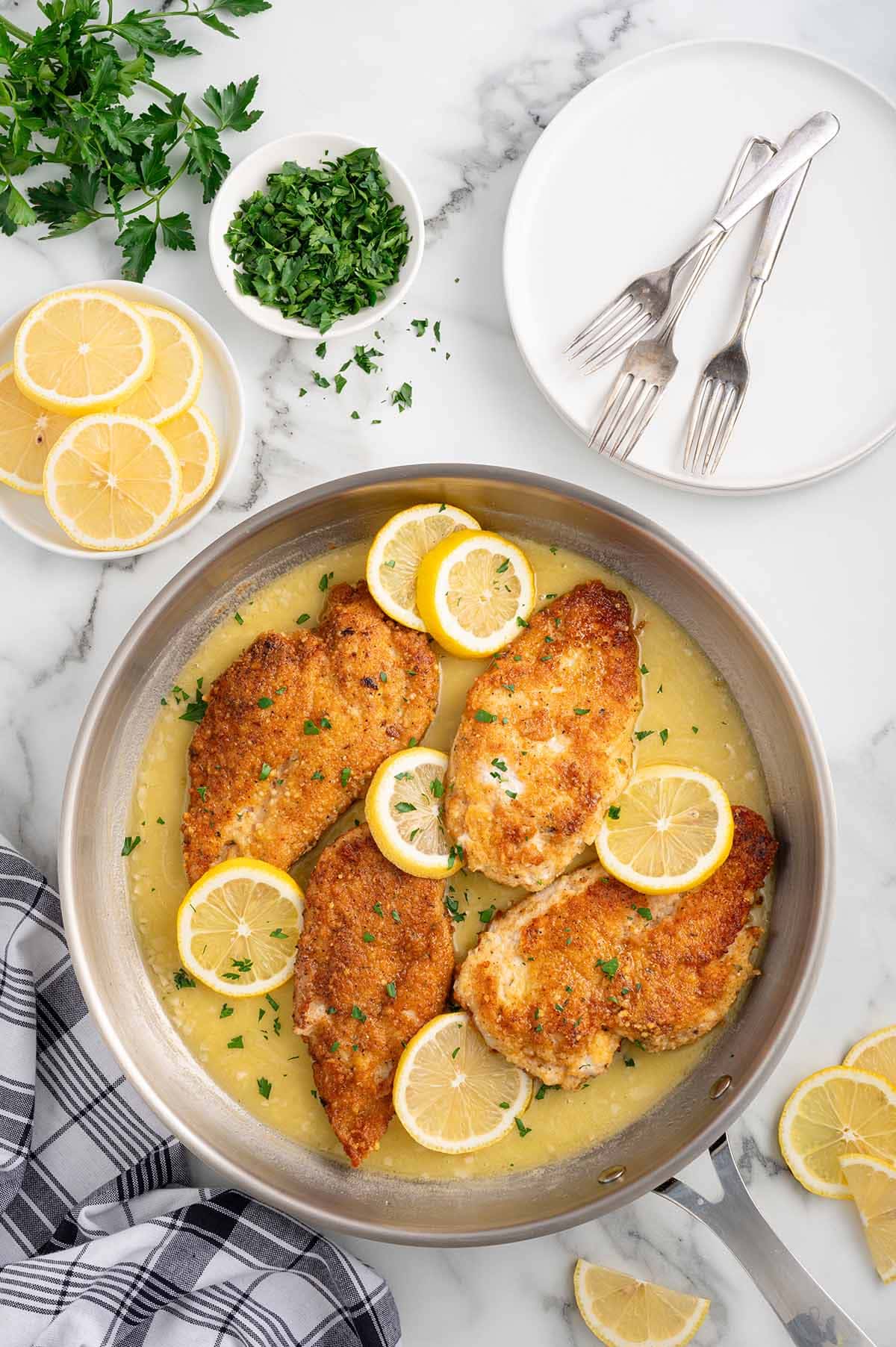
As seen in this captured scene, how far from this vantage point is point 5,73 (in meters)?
3.06

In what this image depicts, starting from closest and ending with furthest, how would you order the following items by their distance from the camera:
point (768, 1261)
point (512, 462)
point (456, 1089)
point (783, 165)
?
point (768, 1261)
point (456, 1089)
point (783, 165)
point (512, 462)

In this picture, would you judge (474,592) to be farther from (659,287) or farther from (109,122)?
(109,122)

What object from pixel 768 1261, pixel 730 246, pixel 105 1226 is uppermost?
pixel 730 246

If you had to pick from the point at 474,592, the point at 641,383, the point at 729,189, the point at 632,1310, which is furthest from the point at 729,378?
the point at 632,1310

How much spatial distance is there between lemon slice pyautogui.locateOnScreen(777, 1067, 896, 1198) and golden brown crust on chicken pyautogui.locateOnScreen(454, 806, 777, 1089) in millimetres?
451

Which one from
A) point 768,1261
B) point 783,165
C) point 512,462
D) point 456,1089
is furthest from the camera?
point 512,462

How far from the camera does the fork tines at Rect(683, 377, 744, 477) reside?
302 cm

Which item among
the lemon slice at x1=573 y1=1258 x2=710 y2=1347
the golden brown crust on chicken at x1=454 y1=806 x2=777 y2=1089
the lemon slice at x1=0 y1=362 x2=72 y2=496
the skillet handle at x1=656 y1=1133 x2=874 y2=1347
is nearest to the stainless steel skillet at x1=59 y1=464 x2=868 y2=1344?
the skillet handle at x1=656 y1=1133 x2=874 y2=1347

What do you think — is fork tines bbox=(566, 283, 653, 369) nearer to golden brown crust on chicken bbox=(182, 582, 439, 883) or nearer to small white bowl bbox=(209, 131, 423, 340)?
small white bowl bbox=(209, 131, 423, 340)

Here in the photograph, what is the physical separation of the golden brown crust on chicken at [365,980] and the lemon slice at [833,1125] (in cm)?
123

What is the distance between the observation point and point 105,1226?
3.11 m

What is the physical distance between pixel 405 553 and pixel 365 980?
131 centimetres

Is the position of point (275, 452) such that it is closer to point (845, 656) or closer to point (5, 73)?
point (5, 73)

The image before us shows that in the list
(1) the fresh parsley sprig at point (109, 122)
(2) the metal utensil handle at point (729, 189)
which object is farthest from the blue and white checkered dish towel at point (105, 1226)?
(2) the metal utensil handle at point (729, 189)
